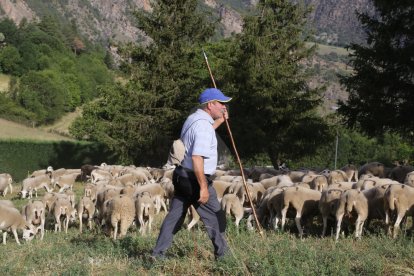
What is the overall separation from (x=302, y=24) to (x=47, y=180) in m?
19.5

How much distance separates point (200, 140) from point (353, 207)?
4780 mm

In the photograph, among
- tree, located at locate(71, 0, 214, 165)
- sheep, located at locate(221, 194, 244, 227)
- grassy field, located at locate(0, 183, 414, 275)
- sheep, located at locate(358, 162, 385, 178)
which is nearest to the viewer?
grassy field, located at locate(0, 183, 414, 275)

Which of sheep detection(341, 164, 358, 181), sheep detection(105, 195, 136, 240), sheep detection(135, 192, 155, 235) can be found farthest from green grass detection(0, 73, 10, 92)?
sheep detection(105, 195, 136, 240)

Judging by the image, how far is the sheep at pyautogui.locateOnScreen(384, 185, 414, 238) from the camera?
10.3 meters

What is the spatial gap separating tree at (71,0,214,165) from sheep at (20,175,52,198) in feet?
35.6

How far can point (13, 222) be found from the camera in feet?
42.6

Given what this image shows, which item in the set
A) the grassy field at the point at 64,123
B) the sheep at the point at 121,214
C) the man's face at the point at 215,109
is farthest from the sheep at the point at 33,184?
the grassy field at the point at 64,123

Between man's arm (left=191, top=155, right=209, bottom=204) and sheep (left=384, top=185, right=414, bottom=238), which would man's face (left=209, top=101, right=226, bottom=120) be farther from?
sheep (left=384, top=185, right=414, bottom=238)

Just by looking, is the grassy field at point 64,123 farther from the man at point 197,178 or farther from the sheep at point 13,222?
the man at point 197,178

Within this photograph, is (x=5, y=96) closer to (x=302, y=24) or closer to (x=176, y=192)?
(x=302, y=24)

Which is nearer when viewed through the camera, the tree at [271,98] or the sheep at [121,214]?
the sheep at [121,214]

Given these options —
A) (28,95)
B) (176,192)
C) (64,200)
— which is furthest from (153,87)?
(28,95)

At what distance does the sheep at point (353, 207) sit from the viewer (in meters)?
10.5

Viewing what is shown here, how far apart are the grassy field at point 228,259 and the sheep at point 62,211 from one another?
16.8ft
